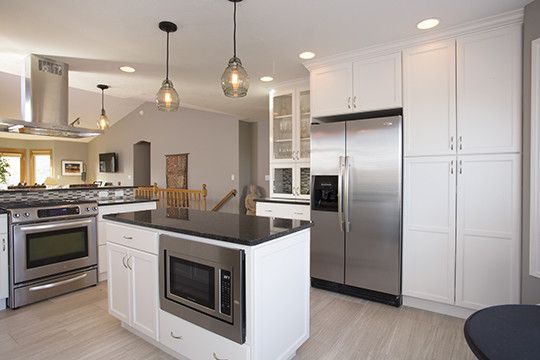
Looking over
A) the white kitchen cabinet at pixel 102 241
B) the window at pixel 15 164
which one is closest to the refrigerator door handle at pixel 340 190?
the white kitchen cabinet at pixel 102 241

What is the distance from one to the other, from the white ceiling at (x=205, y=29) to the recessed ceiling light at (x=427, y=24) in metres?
0.05

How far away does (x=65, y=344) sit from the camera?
87.9 inches

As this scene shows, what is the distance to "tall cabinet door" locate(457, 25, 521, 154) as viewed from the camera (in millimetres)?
2367

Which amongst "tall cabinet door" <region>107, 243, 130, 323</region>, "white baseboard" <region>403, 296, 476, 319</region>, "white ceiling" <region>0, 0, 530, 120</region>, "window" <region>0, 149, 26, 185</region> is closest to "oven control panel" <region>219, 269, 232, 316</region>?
"tall cabinet door" <region>107, 243, 130, 323</region>

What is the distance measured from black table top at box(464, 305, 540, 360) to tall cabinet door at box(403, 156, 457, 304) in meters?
1.70

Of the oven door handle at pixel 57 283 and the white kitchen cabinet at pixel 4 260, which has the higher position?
the white kitchen cabinet at pixel 4 260

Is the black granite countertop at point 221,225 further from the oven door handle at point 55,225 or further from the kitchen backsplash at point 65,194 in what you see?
the kitchen backsplash at point 65,194

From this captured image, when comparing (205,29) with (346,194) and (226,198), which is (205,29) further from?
(226,198)

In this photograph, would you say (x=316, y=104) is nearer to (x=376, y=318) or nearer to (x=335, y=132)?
(x=335, y=132)

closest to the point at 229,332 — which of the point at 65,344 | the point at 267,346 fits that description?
the point at 267,346

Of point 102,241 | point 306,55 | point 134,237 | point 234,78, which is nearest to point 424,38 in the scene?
point 306,55

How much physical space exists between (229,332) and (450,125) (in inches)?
95.7

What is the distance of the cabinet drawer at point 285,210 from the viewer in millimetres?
3564

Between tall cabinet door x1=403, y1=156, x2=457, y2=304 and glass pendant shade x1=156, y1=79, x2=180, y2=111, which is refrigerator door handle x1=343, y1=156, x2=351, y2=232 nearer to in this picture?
tall cabinet door x1=403, y1=156, x2=457, y2=304
